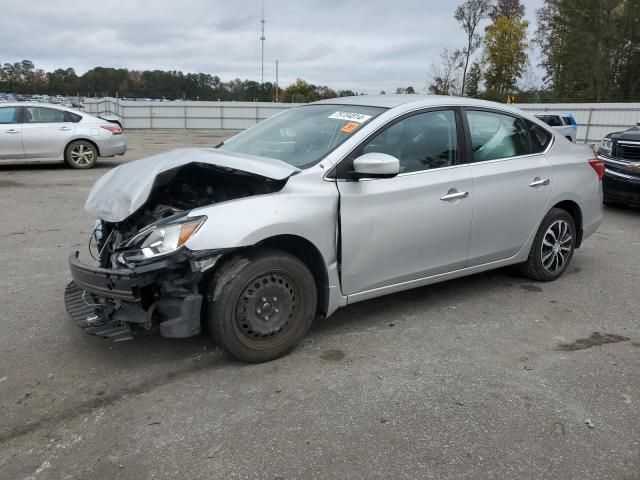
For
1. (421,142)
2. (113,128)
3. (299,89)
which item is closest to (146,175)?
(421,142)

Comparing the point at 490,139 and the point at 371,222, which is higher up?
the point at 490,139

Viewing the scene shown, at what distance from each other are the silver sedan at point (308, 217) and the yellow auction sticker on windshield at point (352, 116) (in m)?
0.02

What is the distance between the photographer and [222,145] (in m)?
4.70

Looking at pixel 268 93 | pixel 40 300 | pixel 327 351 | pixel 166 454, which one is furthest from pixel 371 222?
pixel 268 93

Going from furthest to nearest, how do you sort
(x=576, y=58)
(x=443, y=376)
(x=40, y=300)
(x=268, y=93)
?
(x=268, y=93) → (x=576, y=58) → (x=40, y=300) → (x=443, y=376)

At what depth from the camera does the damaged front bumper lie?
3.09 m

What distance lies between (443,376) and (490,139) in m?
2.15

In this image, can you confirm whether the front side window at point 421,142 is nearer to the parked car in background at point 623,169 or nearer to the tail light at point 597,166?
the tail light at point 597,166

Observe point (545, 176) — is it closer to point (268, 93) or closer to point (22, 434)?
point (22, 434)

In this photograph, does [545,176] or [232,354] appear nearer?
[232,354]

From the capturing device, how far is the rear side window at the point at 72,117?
1234 centimetres

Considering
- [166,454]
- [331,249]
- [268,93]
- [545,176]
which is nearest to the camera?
[166,454]

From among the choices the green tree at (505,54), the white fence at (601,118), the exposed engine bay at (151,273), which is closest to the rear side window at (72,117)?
the exposed engine bay at (151,273)

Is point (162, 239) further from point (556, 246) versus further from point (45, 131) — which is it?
point (45, 131)
